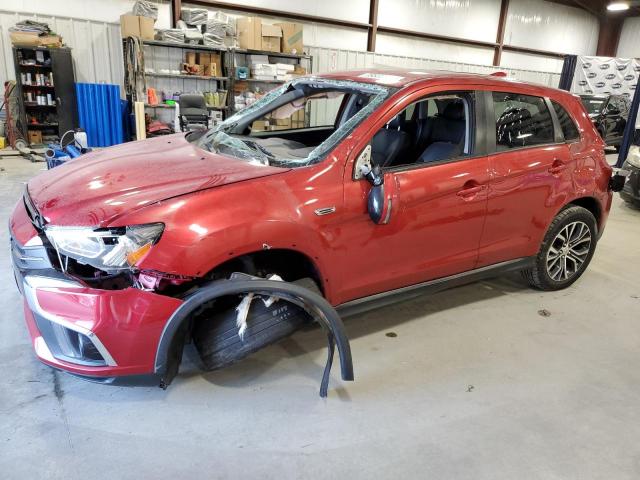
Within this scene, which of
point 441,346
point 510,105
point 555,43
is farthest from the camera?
point 555,43

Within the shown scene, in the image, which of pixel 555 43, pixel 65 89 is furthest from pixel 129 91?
pixel 555 43

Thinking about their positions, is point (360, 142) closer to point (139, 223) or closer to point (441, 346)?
point (139, 223)

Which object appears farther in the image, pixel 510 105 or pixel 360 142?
pixel 510 105

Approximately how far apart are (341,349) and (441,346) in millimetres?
938

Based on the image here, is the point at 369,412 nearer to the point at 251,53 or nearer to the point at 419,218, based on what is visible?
the point at 419,218

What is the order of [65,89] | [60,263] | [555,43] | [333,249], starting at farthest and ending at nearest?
[555,43] < [65,89] < [333,249] < [60,263]

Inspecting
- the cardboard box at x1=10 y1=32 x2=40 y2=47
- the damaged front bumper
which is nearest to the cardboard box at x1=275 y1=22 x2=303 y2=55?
the cardboard box at x1=10 y1=32 x2=40 y2=47

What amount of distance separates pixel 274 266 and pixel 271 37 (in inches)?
358

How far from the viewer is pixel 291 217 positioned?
222cm

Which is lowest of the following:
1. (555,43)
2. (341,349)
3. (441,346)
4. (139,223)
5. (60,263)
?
(441,346)

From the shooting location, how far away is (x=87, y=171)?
8.12 ft

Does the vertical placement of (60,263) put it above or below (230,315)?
above

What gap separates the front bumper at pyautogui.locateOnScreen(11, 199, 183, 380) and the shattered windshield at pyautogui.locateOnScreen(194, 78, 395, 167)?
957 mm

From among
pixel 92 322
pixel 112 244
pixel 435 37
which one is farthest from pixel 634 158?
pixel 435 37
